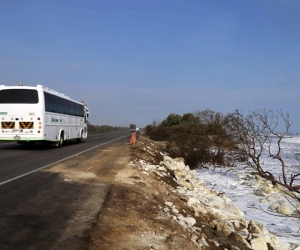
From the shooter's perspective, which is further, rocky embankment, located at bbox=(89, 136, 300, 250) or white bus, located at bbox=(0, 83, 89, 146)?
white bus, located at bbox=(0, 83, 89, 146)

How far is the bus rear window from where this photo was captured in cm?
1866

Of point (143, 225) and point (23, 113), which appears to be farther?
point (23, 113)

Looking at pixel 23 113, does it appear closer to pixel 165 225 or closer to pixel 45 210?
pixel 45 210

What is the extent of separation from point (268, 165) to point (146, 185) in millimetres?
19942

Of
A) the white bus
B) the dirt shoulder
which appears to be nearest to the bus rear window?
the white bus

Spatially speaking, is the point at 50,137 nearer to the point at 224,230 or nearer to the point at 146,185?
the point at 146,185

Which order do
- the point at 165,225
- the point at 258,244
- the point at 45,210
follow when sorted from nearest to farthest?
the point at 165,225 → the point at 45,210 → the point at 258,244

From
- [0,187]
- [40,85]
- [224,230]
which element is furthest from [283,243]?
[40,85]

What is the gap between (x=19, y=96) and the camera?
18703 mm

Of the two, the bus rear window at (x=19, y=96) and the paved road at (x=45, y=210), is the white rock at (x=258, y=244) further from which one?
the bus rear window at (x=19, y=96)

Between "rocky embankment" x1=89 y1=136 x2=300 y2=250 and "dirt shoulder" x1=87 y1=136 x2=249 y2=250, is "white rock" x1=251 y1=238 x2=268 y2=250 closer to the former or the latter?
"rocky embankment" x1=89 y1=136 x2=300 y2=250

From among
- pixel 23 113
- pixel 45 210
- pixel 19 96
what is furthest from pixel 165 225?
pixel 19 96

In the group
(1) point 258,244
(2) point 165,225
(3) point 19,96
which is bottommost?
(1) point 258,244

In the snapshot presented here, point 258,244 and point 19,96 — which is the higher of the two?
point 19,96
